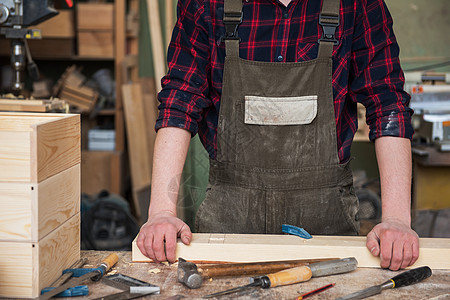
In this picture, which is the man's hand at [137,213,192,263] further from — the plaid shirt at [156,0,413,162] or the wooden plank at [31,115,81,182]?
the plaid shirt at [156,0,413,162]

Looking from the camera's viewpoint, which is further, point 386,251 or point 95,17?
point 95,17

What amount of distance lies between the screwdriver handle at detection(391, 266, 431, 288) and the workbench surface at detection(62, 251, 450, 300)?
0.01 m

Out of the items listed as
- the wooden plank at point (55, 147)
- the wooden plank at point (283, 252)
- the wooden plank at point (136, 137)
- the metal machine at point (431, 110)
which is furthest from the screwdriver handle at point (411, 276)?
the wooden plank at point (136, 137)

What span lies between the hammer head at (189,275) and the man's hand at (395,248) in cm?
51

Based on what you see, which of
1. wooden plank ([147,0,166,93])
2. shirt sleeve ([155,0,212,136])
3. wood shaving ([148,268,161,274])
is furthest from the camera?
wooden plank ([147,0,166,93])

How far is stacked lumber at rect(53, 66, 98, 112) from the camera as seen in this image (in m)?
4.51

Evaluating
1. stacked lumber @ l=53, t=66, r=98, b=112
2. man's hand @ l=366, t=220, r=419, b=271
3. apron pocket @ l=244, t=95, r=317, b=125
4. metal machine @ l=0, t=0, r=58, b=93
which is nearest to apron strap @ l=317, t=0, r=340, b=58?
apron pocket @ l=244, t=95, r=317, b=125

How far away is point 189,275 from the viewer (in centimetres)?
135

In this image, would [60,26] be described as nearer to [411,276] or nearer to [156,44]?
[156,44]

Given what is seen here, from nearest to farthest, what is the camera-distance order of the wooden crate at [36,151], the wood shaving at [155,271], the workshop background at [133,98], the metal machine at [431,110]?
1. the wooden crate at [36,151]
2. the wood shaving at [155,271]
3. the metal machine at [431,110]
4. the workshop background at [133,98]

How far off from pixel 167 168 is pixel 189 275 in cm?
49

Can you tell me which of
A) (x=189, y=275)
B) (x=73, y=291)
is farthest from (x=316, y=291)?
(x=73, y=291)

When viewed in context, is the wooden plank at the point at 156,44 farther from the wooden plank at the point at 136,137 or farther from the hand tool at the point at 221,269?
the hand tool at the point at 221,269

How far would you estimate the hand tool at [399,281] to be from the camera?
1.31 metres
